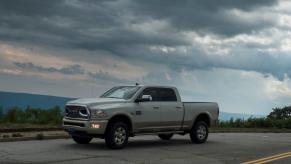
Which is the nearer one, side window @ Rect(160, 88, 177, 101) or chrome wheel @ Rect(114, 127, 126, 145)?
chrome wheel @ Rect(114, 127, 126, 145)

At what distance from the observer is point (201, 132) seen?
800 inches

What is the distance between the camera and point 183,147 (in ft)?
60.6

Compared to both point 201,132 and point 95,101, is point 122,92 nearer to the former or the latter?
point 95,101

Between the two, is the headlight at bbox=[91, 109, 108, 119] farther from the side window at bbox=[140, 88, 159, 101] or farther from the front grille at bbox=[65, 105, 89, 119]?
the side window at bbox=[140, 88, 159, 101]

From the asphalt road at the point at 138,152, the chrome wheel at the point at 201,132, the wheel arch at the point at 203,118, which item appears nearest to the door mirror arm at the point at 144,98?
the asphalt road at the point at 138,152

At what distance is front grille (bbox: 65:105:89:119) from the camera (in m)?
16.6

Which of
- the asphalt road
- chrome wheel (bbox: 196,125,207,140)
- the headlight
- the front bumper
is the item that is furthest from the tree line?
the headlight

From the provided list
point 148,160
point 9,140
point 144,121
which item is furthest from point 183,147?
point 9,140

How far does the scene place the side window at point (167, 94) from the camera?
19.0 meters

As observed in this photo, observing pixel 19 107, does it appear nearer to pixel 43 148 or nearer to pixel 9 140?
pixel 9 140

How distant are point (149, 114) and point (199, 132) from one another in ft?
9.51

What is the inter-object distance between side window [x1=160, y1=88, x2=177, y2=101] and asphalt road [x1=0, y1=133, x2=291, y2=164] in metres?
1.56

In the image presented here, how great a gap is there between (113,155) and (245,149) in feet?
17.4

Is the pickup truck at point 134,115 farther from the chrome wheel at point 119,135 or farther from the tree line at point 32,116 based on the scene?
the tree line at point 32,116
